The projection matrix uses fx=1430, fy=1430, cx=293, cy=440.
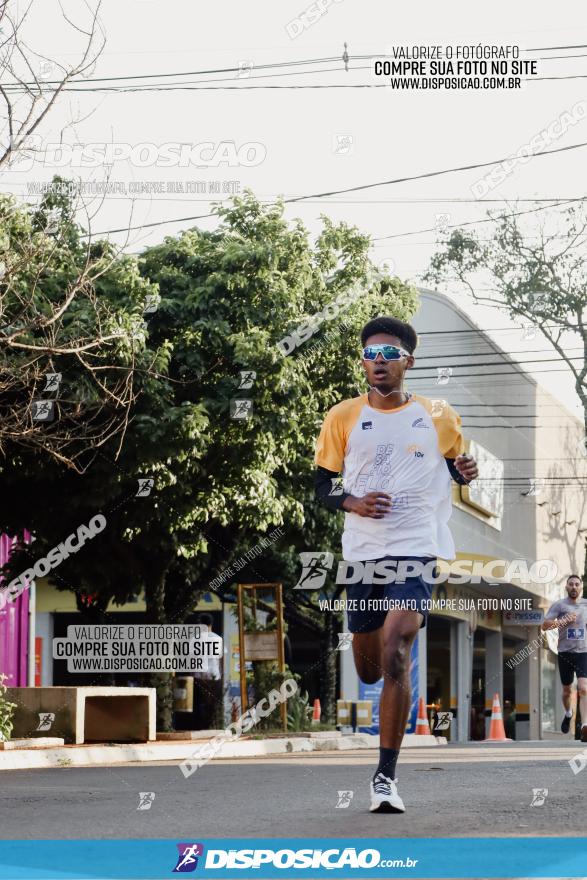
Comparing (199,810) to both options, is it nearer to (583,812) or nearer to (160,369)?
(583,812)

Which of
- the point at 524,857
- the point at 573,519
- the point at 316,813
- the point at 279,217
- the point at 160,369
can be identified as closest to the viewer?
the point at 524,857

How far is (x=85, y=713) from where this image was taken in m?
15.7

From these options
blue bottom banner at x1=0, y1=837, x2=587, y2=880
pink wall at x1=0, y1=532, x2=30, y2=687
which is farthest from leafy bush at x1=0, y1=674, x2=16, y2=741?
pink wall at x1=0, y1=532, x2=30, y2=687

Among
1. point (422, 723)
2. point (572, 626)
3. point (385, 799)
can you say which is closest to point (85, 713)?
point (572, 626)

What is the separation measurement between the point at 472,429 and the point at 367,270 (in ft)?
51.6

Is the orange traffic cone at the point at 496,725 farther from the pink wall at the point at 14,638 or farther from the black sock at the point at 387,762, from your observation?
the black sock at the point at 387,762

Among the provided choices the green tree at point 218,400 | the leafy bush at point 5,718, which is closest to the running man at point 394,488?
the leafy bush at point 5,718

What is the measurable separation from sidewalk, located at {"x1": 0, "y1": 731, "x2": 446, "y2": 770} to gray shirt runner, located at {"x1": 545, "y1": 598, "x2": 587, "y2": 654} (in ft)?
11.2

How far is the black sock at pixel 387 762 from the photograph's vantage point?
5.84 metres

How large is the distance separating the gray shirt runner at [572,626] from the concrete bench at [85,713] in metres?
4.46

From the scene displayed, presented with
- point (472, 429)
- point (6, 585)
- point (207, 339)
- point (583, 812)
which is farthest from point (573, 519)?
point (583, 812)

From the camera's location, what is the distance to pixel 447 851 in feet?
15.1

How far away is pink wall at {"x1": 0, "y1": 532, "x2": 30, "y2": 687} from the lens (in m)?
26.3

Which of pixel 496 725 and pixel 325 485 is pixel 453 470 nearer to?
pixel 325 485
